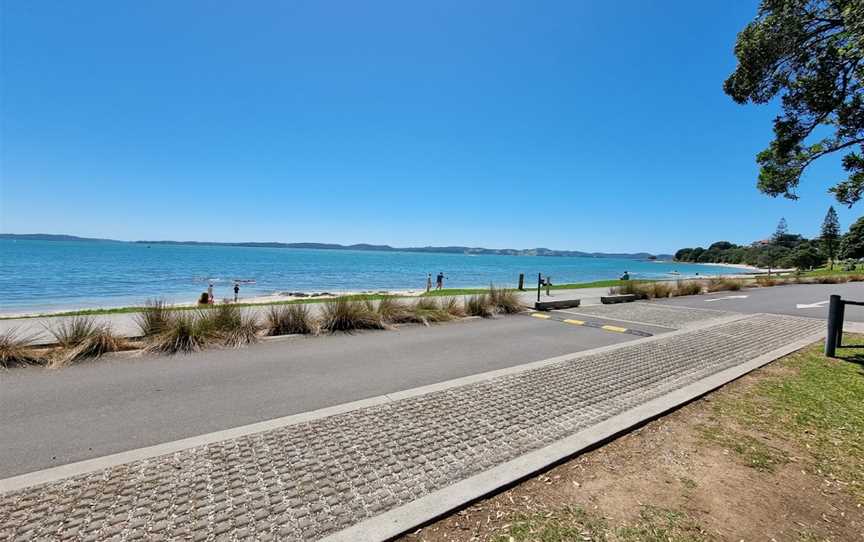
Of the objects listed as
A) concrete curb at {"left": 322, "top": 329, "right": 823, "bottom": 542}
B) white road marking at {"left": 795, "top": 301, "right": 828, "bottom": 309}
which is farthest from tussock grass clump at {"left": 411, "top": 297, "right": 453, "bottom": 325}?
white road marking at {"left": 795, "top": 301, "right": 828, "bottom": 309}

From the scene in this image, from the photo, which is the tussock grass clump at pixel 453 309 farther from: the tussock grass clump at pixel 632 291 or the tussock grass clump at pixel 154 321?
the tussock grass clump at pixel 632 291

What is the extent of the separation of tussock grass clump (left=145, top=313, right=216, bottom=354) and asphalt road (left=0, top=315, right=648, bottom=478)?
13.7 inches

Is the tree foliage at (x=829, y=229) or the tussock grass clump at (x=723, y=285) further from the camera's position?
the tree foliage at (x=829, y=229)

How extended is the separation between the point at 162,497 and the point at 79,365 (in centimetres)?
406

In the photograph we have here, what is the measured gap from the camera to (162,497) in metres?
2.42

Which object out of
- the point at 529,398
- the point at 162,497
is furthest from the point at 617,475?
the point at 162,497

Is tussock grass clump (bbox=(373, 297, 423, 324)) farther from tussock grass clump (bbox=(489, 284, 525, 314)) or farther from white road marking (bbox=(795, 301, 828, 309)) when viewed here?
white road marking (bbox=(795, 301, 828, 309))

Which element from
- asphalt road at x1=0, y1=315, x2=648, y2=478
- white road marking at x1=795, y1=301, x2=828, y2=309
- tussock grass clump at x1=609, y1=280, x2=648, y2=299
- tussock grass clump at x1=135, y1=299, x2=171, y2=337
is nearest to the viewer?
asphalt road at x1=0, y1=315, x2=648, y2=478

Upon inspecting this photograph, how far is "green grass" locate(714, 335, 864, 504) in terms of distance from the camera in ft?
10.1

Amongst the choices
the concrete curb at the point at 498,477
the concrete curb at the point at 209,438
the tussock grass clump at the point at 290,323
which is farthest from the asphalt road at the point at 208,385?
the concrete curb at the point at 498,477

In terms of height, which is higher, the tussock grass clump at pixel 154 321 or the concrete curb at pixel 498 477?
the tussock grass clump at pixel 154 321

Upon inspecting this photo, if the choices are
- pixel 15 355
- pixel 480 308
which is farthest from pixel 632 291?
pixel 15 355

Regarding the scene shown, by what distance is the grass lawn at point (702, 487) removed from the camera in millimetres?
2262

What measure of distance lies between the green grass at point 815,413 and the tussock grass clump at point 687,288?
12134 mm
